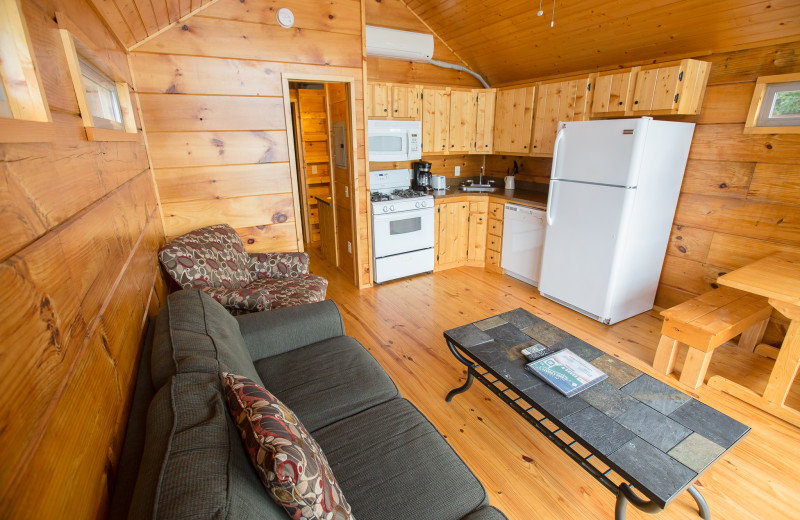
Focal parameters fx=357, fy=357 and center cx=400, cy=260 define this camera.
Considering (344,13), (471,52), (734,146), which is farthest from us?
(471,52)

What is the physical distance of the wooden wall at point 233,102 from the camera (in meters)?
2.44

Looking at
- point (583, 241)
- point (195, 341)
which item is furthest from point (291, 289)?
point (583, 241)

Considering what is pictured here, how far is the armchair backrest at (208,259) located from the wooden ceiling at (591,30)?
3.08m

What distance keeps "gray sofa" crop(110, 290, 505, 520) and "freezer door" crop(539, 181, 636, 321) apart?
7.32 ft

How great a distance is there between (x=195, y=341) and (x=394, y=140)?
Answer: 3158 mm

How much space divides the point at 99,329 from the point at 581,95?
3.81m

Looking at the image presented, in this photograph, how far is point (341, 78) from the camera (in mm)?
3051

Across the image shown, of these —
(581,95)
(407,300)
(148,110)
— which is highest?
Answer: (581,95)

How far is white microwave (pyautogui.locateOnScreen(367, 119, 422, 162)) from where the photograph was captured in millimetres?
3759

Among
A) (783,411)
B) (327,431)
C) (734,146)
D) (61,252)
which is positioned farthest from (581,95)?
(61,252)

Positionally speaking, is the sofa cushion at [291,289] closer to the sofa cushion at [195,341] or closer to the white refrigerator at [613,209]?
the sofa cushion at [195,341]

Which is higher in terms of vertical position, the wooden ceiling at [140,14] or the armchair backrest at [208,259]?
the wooden ceiling at [140,14]

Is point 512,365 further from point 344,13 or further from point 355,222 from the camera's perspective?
point 344,13

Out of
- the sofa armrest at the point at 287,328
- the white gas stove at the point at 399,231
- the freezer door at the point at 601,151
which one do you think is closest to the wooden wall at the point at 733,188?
the freezer door at the point at 601,151
